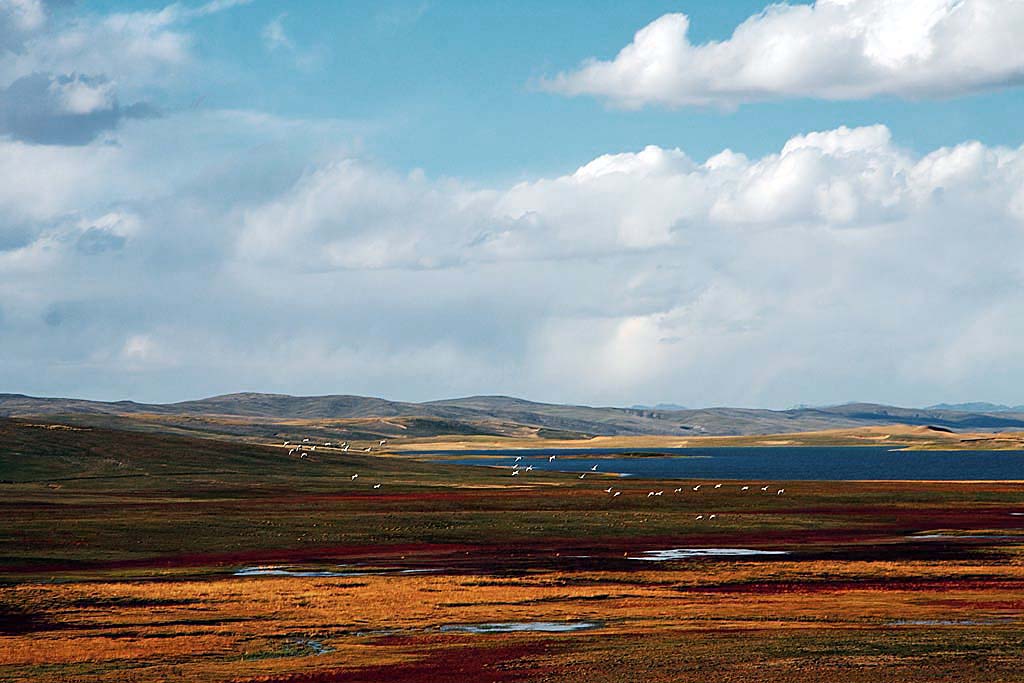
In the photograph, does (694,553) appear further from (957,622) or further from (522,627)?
(522,627)

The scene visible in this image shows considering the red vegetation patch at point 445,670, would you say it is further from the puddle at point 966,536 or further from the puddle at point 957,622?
the puddle at point 966,536

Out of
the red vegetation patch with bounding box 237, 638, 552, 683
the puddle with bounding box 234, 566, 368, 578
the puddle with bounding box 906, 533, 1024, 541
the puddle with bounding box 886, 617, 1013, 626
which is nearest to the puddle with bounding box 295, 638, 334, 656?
the red vegetation patch with bounding box 237, 638, 552, 683

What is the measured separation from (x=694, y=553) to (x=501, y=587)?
2043 cm

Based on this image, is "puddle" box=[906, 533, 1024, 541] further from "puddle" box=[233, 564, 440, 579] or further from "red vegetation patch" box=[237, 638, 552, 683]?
"red vegetation patch" box=[237, 638, 552, 683]

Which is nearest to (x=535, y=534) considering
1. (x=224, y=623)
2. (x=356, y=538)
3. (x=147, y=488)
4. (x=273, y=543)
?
(x=356, y=538)

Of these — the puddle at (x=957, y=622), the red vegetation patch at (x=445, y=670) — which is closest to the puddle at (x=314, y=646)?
the red vegetation patch at (x=445, y=670)

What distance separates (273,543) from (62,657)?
39.9 m

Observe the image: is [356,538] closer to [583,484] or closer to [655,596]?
[655,596]

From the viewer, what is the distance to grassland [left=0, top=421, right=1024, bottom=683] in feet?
136

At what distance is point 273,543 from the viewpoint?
3290 inches

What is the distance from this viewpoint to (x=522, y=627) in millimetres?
49844

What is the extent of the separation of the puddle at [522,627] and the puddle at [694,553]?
24.4m

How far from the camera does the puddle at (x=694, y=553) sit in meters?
75.7

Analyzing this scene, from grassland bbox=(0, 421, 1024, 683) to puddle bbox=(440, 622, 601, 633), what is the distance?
662mm
